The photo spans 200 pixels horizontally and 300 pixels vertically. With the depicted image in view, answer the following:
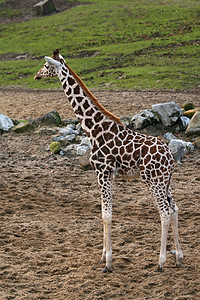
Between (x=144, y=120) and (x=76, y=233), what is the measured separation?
5.52m

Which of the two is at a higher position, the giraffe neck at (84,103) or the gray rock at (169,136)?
the giraffe neck at (84,103)

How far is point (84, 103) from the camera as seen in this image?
6688 mm

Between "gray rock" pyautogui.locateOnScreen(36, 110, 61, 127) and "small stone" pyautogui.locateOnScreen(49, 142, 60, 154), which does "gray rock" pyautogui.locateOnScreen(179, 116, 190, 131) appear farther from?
"gray rock" pyautogui.locateOnScreen(36, 110, 61, 127)

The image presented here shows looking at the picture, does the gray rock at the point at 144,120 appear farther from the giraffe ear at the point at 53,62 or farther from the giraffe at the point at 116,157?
the giraffe ear at the point at 53,62

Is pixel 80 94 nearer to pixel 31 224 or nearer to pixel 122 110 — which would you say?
pixel 31 224

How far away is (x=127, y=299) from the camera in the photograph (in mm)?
5684

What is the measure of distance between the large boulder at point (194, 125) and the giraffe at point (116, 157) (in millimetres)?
5862

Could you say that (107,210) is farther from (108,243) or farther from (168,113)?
(168,113)

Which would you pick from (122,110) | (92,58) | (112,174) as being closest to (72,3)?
(92,58)

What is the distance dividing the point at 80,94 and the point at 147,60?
16752 millimetres

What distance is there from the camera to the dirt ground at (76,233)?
5977 mm

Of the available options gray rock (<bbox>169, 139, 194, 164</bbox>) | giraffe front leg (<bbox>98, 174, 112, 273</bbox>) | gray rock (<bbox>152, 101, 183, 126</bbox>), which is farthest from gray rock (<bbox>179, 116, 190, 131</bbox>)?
giraffe front leg (<bbox>98, 174, 112, 273</bbox>)

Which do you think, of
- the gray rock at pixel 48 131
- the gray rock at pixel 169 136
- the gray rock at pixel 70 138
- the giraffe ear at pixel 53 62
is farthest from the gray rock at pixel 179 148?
the giraffe ear at pixel 53 62

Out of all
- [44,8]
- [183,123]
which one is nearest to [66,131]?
[183,123]
